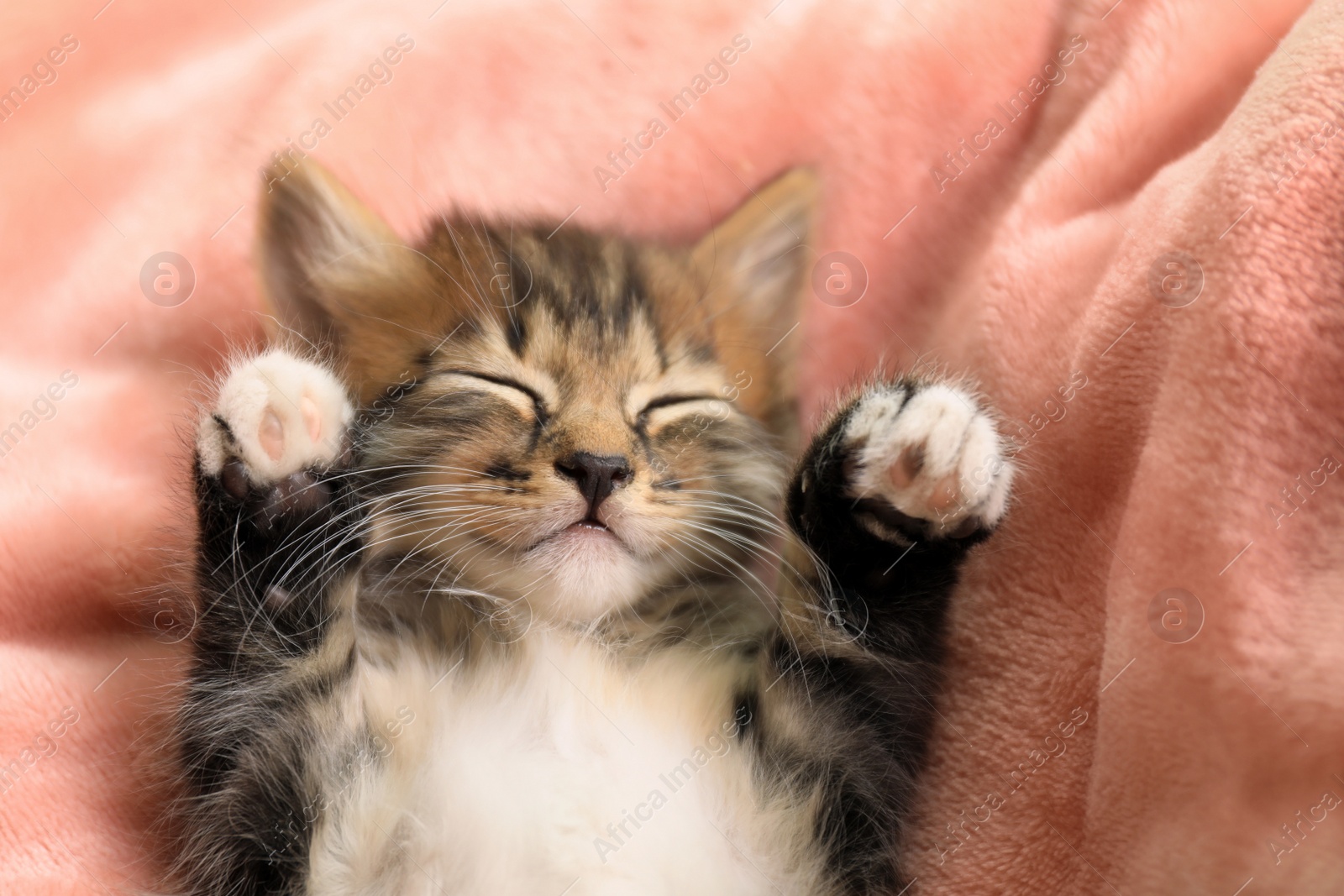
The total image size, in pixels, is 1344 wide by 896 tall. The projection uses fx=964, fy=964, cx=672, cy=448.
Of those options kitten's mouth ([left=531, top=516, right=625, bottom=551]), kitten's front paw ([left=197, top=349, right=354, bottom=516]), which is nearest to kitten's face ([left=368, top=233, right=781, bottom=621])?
kitten's mouth ([left=531, top=516, right=625, bottom=551])

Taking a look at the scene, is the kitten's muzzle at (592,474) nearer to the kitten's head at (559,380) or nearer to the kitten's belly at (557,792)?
the kitten's head at (559,380)

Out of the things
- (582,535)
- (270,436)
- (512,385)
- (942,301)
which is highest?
(270,436)

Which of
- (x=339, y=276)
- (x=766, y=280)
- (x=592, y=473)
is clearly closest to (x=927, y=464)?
(x=592, y=473)

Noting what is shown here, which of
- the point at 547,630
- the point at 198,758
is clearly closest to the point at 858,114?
the point at 547,630

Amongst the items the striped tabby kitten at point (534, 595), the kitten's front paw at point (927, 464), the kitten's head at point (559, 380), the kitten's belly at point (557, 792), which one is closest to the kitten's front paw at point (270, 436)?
the striped tabby kitten at point (534, 595)

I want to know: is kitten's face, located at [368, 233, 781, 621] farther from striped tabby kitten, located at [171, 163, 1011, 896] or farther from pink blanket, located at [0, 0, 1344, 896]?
pink blanket, located at [0, 0, 1344, 896]

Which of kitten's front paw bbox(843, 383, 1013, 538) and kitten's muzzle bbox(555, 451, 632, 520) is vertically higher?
kitten's muzzle bbox(555, 451, 632, 520)

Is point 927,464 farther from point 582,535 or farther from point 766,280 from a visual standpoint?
point 766,280
